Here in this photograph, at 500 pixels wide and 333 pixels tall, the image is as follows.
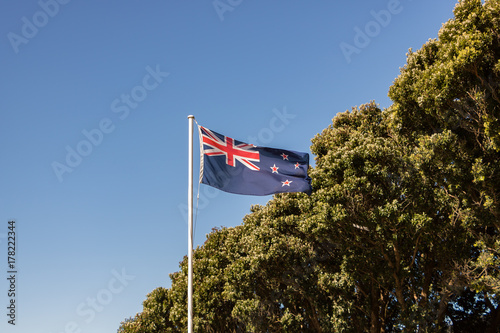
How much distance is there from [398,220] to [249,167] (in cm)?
819

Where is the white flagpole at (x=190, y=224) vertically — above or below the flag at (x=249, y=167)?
below

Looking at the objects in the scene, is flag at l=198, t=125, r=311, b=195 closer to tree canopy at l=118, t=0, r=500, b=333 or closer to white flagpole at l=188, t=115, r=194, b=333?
white flagpole at l=188, t=115, r=194, b=333

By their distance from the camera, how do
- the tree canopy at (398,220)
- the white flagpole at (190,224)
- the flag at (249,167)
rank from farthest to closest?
1. the tree canopy at (398,220)
2. the flag at (249,167)
3. the white flagpole at (190,224)

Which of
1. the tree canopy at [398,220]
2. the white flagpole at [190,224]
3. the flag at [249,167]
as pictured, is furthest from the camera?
the tree canopy at [398,220]

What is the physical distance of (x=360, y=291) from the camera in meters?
23.1

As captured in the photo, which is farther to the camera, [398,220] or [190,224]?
[398,220]

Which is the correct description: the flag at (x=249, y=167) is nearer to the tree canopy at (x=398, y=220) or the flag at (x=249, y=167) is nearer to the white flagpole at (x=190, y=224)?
the white flagpole at (x=190, y=224)

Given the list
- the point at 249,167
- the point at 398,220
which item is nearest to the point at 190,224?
the point at 249,167

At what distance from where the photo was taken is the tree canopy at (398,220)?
15.7 meters

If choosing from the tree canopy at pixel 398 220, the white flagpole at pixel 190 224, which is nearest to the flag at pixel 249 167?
the white flagpole at pixel 190 224

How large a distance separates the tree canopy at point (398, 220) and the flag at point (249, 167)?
6111mm

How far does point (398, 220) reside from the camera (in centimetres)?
1809

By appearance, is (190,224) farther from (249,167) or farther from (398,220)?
(398,220)

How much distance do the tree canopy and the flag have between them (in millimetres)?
6111
